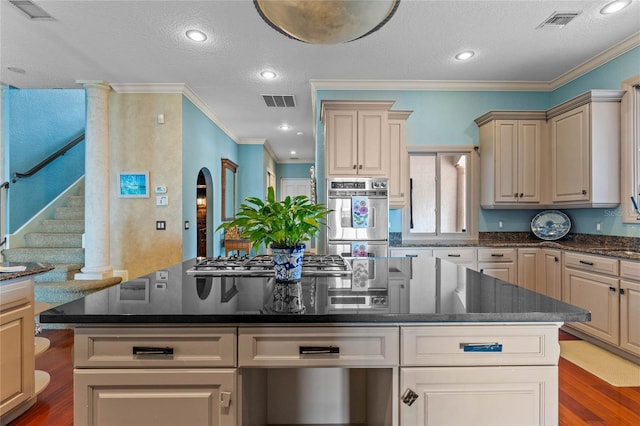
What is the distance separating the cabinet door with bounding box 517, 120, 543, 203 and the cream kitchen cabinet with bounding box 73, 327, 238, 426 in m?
4.04

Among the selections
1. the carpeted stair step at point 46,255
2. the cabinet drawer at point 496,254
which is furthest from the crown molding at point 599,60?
the carpeted stair step at point 46,255

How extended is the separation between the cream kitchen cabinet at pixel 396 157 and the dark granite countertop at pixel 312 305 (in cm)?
249

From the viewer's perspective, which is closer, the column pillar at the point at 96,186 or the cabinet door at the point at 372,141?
the cabinet door at the point at 372,141

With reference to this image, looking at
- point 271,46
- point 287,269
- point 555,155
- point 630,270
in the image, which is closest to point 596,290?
point 630,270

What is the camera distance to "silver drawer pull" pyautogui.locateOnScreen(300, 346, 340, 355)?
3.64 ft

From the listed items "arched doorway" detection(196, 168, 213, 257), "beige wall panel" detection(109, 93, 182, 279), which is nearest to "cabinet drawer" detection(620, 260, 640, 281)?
"beige wall panel" detection(109, 93, 182, 279)

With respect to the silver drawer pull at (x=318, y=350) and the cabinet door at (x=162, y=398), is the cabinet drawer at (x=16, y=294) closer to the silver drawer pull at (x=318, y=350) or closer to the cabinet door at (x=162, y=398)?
the cabinet door at (x=162, y=398)

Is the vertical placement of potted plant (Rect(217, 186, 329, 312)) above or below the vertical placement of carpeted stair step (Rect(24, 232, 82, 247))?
above

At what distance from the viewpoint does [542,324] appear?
3.68ft

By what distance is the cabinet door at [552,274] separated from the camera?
3361 mm

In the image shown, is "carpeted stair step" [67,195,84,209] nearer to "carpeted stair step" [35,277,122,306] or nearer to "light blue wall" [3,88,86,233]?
"light blue wall" [3,88,86,233]

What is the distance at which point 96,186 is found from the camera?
4043 millimetres

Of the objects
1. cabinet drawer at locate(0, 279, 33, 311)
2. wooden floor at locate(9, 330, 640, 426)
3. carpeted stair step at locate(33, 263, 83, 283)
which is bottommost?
wooden floor at locate(9, 330, 640, 426)

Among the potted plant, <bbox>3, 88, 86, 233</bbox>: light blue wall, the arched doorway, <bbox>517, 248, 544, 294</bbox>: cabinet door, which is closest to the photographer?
the potted plant
